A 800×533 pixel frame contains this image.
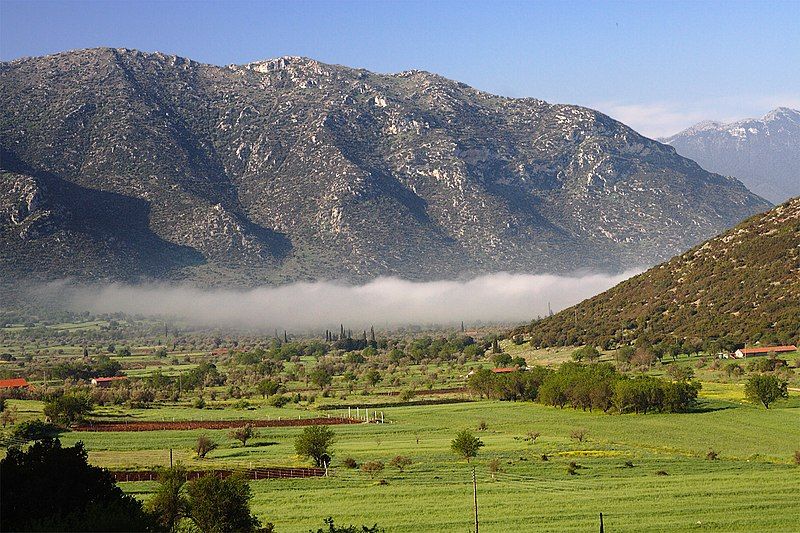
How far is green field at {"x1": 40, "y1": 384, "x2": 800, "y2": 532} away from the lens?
47469 millimetres

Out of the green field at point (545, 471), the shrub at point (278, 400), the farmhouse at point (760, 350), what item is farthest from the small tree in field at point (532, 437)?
the farmhouse at point (760, 350)

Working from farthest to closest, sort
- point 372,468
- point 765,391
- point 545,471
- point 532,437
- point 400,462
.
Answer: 1. point 765,391
2. point 532,437
3. point 400,462
4. point 372,468
5. point 545,471

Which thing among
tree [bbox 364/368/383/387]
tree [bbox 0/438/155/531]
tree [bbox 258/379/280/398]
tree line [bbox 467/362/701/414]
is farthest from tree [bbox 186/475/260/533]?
tree [bbox 364/368/383/387]

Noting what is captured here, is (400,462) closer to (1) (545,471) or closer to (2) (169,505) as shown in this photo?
(1) (545,471)

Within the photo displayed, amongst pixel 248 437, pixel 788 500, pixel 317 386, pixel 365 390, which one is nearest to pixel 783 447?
pixel 788 500

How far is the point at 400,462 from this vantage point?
204 feet

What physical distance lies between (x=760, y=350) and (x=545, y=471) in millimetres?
66121

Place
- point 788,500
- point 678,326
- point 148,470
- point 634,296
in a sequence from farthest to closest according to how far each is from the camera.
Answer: point 634,296, point 678,326, point 148,470, point 788,500

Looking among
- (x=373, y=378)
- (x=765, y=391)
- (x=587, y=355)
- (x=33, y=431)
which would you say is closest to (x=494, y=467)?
(x=765, y=391)

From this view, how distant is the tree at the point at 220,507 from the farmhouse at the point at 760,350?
8282cm

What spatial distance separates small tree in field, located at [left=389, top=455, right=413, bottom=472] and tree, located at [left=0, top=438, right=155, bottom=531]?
19668mm

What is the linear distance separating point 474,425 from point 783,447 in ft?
83.7

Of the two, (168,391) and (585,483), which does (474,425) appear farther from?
(168,391)

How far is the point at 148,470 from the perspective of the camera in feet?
205
